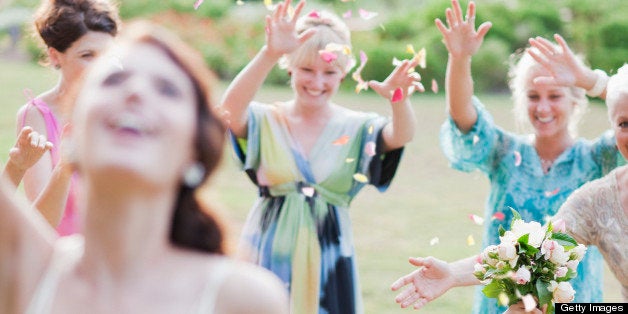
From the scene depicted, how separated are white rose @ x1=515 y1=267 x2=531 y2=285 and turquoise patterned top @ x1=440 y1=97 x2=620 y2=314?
1390 mm

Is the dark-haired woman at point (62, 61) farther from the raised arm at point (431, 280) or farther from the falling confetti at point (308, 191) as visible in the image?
the raised arm at point (431, 280)

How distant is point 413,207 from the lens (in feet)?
36.2

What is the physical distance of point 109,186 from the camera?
170 centimetres

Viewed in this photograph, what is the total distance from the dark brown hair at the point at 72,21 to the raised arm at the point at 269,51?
56 centimetres

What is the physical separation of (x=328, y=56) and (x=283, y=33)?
24 centimetres

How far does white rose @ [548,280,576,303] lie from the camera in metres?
3.24

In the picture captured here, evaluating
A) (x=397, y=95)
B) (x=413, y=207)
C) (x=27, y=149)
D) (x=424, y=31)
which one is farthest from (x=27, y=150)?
(x=424, y=31)

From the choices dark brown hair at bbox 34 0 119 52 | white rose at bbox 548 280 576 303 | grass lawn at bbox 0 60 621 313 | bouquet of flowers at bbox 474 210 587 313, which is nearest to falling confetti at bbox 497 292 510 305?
bouquet of flowers at bbox 474 210 587 313

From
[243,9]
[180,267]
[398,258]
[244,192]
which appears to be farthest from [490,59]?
[180,267]

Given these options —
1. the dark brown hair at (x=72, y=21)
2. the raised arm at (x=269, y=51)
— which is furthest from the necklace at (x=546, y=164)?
the dark brown hair at (x=72, y=21)

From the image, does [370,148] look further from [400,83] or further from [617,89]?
[617,89]

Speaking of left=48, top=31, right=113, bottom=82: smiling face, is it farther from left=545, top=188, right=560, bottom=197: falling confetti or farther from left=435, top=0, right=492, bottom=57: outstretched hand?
left=545, top=188, right=560, bottom=197: falling confetti

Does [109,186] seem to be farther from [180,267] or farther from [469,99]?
[469,99]

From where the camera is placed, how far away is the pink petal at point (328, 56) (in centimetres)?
457
